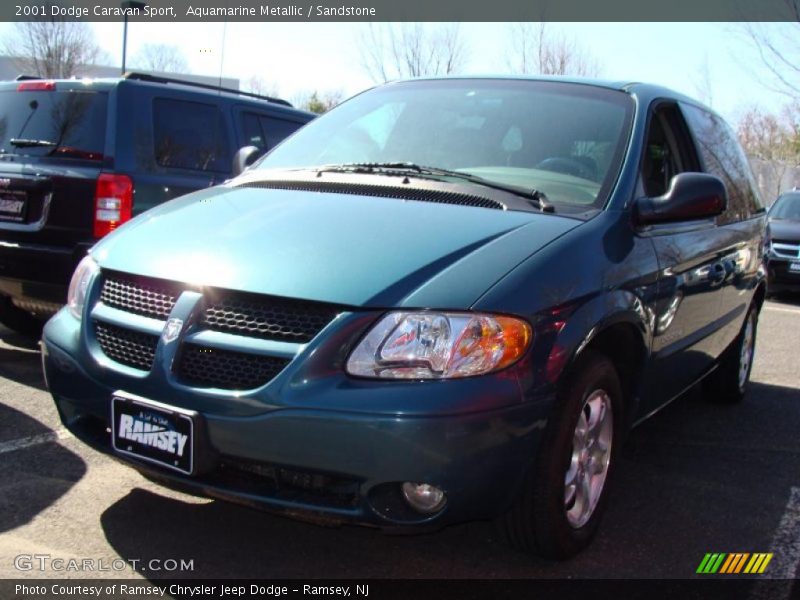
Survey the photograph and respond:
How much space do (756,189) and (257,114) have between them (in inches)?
149

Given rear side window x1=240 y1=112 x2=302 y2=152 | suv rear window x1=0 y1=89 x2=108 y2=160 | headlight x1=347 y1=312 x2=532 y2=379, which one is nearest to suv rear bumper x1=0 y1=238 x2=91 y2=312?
suv rear window x1=0 y1=89 x2=108 y2=160

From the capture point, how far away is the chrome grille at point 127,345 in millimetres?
2701

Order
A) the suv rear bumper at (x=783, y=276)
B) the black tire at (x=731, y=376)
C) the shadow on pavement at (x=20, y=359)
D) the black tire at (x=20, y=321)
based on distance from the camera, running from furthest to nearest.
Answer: the suv rear bumper at (x=783, y=276) → the black tire at (x=20, y=321) → the black tire at (x=731, y=376) → the shadow on pavement at (x=20, y=359)

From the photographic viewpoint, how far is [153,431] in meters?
2.58

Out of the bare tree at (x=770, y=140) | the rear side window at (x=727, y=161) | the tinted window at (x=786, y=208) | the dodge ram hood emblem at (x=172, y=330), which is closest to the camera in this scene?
the dodge ram hood emblem at (x=172, y=330)

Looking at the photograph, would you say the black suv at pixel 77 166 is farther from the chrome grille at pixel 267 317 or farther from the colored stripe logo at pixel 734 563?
the colored stripe logo at pixel 734 563

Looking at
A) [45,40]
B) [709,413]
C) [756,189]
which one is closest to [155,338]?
[709,413]

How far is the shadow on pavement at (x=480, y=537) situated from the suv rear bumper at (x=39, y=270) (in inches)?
79.0

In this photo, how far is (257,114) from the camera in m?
6.58

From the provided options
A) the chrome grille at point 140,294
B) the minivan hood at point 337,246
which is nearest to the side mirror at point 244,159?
the minivan hood at point 337,246

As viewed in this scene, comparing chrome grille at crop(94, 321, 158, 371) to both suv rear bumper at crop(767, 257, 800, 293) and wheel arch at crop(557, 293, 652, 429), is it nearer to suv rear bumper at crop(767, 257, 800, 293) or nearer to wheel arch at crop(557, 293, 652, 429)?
wheel arch at crop(557, 293, 652, 429)

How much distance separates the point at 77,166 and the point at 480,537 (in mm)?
3496

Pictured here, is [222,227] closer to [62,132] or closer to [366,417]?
[366,417]

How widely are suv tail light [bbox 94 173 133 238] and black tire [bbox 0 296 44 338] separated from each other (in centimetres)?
140
